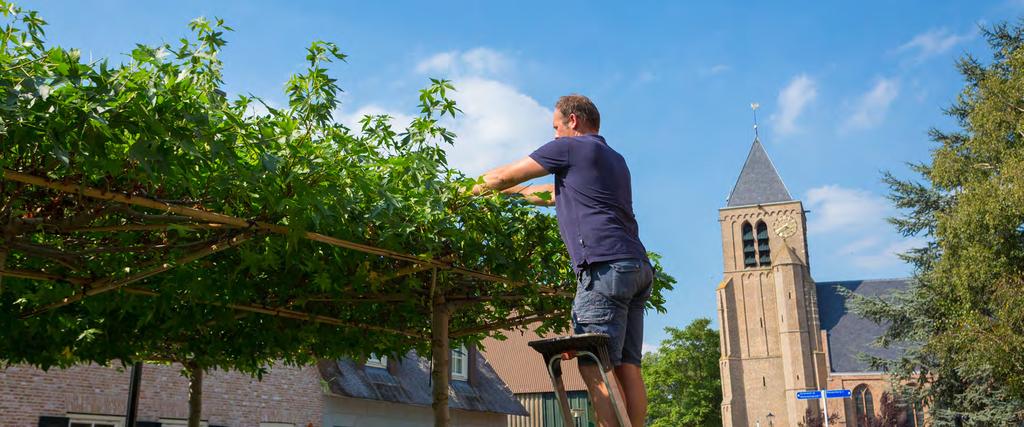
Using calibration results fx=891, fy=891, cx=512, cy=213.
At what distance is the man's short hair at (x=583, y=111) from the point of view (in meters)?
4.37

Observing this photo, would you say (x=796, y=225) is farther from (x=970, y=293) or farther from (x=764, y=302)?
(x=970, y=293)

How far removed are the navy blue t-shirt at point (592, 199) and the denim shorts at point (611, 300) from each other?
52 mm

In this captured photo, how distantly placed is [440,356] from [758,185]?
79.3 metres

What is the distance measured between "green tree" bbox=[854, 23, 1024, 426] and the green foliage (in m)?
15.6

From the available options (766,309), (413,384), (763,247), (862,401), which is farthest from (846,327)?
(413,384)

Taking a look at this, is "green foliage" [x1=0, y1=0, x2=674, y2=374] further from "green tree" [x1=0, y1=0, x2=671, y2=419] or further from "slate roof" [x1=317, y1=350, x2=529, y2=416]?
"slate roof" [x1=317, y1=350, x2=529, y2=416]

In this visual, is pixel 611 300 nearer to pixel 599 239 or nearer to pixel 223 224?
pixel 599 239

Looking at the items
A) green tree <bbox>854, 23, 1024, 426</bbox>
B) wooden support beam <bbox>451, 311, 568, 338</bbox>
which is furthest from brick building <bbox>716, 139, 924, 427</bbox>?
wooden support beam <bbox>451, 311, 568, 338</bbox>

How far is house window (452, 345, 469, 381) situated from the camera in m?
26.7

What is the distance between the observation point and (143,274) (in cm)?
674

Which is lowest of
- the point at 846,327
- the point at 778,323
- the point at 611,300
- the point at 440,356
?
the point at 611,300

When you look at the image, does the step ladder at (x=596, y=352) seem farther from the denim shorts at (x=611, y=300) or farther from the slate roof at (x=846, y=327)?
the slate roof at (x=846, y=327)

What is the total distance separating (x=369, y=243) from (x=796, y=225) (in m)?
78.1

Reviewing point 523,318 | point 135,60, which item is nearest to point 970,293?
point 523,318
